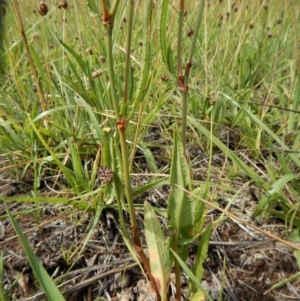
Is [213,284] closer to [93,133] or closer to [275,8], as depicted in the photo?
[93,133]

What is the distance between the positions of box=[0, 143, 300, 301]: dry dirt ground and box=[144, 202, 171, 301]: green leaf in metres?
0.15

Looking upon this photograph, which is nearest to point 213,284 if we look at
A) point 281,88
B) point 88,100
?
point 88,100

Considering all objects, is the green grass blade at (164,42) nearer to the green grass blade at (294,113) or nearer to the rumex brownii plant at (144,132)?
the rumex brownii plant at (144,132)

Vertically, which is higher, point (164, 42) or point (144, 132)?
point (164, 42)

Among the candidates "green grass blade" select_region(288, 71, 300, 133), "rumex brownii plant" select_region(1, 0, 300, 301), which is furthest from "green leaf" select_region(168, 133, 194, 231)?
"green grass blade" select_region(288, 71, 300, 133)

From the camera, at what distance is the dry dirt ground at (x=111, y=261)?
2.45ft

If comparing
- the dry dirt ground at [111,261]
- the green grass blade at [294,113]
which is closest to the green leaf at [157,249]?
the dry dirt ground at [111,261]

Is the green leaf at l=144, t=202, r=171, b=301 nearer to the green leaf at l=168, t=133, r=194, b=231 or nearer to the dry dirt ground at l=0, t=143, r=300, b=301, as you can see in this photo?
the green leaf at l=168, t=133, r=194, b=231

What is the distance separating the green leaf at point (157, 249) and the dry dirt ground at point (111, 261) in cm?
15

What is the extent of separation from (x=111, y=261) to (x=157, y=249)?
235 millimetres

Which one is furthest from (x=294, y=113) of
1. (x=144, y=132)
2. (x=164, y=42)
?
(x=164, y=42)

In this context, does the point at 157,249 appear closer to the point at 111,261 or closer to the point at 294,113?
the point at 111,261

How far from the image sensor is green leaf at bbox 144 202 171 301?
23.6 inches

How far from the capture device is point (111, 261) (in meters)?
0.80
